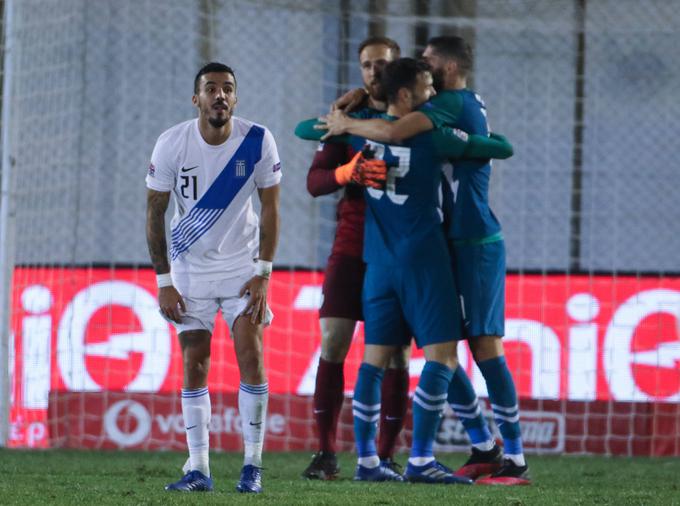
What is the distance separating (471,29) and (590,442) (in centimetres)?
272

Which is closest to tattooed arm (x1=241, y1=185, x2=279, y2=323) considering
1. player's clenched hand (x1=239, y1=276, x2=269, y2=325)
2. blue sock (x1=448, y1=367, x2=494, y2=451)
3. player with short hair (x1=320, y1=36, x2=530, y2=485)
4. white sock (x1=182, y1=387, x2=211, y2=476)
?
player's clenched hand (x1=239, y1=276, x2=269, y2=325)

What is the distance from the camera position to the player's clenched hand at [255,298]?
4.98 meters

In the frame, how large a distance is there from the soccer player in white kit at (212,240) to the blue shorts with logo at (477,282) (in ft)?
2.70

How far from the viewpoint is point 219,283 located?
5035mm

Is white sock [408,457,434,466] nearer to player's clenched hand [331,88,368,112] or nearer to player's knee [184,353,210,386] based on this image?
player's knee [184,353,210,386]

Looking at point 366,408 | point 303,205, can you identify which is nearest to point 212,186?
point 366,408

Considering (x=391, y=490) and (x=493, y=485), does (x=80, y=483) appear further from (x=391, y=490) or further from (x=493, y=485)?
(x=493, y=485)

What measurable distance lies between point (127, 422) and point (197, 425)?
9.46 ft

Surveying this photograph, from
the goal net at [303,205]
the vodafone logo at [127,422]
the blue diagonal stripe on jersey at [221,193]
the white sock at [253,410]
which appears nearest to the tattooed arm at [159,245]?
the blue diagonal stripe on jersey at [221,193]

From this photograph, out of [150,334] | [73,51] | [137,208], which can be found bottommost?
[150,334]

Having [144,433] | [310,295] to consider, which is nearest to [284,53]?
[310,295]

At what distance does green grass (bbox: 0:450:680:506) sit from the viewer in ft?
14.9

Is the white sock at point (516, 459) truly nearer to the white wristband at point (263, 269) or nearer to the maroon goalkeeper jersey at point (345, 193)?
the maroon goalkeeper jersey at point (345, 193)

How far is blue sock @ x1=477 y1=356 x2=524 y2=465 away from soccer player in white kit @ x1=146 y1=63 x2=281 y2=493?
1.01m
